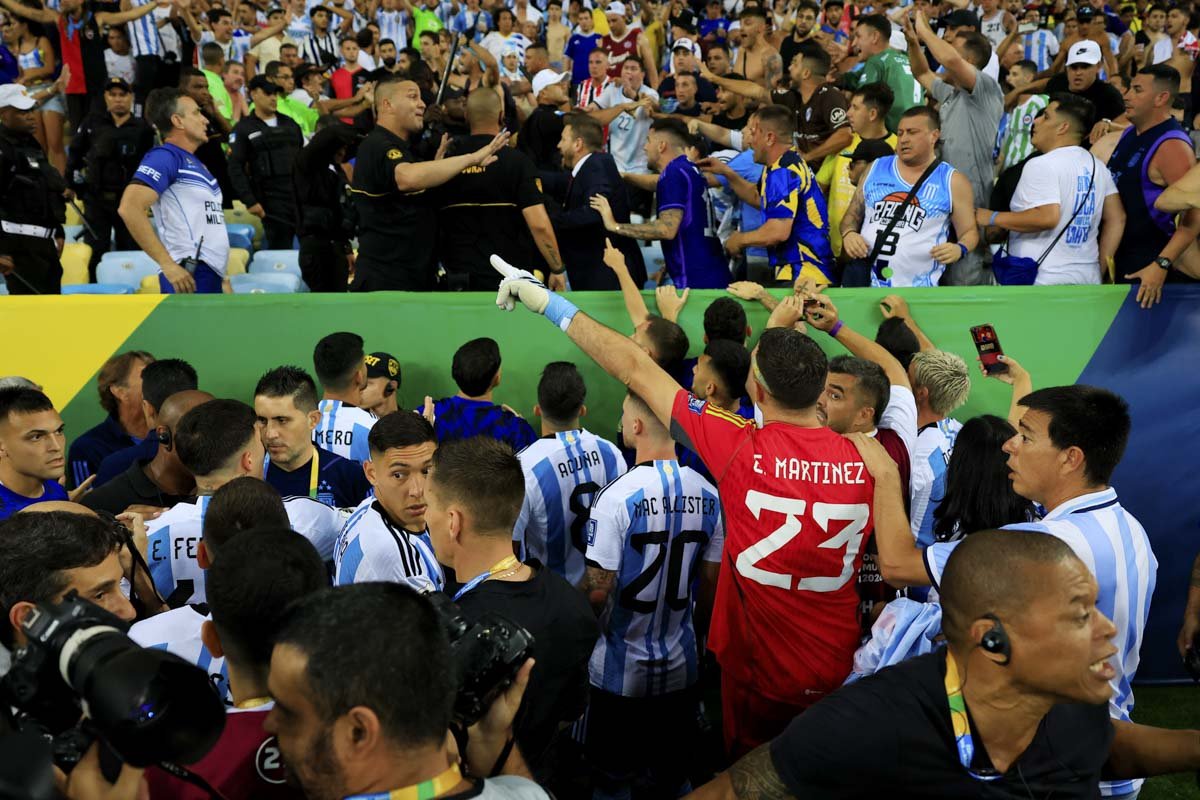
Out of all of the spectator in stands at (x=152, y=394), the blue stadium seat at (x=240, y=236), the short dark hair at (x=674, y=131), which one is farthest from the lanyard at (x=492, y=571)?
the blue stadium seat at (x=240, y=236)

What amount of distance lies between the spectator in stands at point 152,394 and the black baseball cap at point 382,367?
33.5 inches

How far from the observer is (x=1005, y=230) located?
614 cm

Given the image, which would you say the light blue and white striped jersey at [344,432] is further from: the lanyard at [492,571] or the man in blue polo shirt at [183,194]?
the lanyard at [492,571]

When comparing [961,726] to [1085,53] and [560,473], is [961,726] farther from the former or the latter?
[1085,53]

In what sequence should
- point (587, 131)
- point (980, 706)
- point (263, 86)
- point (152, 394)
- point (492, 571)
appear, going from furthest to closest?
point (263, 86) < point (587, 131) < point (152, 394) < point (492, 571) < point (980, 706)

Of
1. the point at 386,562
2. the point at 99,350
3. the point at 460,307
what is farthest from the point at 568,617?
the point at 99,350

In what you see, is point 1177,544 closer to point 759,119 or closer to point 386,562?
point 759,119

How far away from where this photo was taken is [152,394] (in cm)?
485

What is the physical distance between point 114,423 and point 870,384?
11.9 ft

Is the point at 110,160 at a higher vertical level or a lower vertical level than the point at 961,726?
lower

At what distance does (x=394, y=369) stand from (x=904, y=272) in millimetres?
3004

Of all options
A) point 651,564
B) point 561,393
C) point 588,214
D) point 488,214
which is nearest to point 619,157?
point 588,214

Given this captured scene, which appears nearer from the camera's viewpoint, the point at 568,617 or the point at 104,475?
the point at 568,617

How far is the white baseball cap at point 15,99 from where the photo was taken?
26.8 feet
